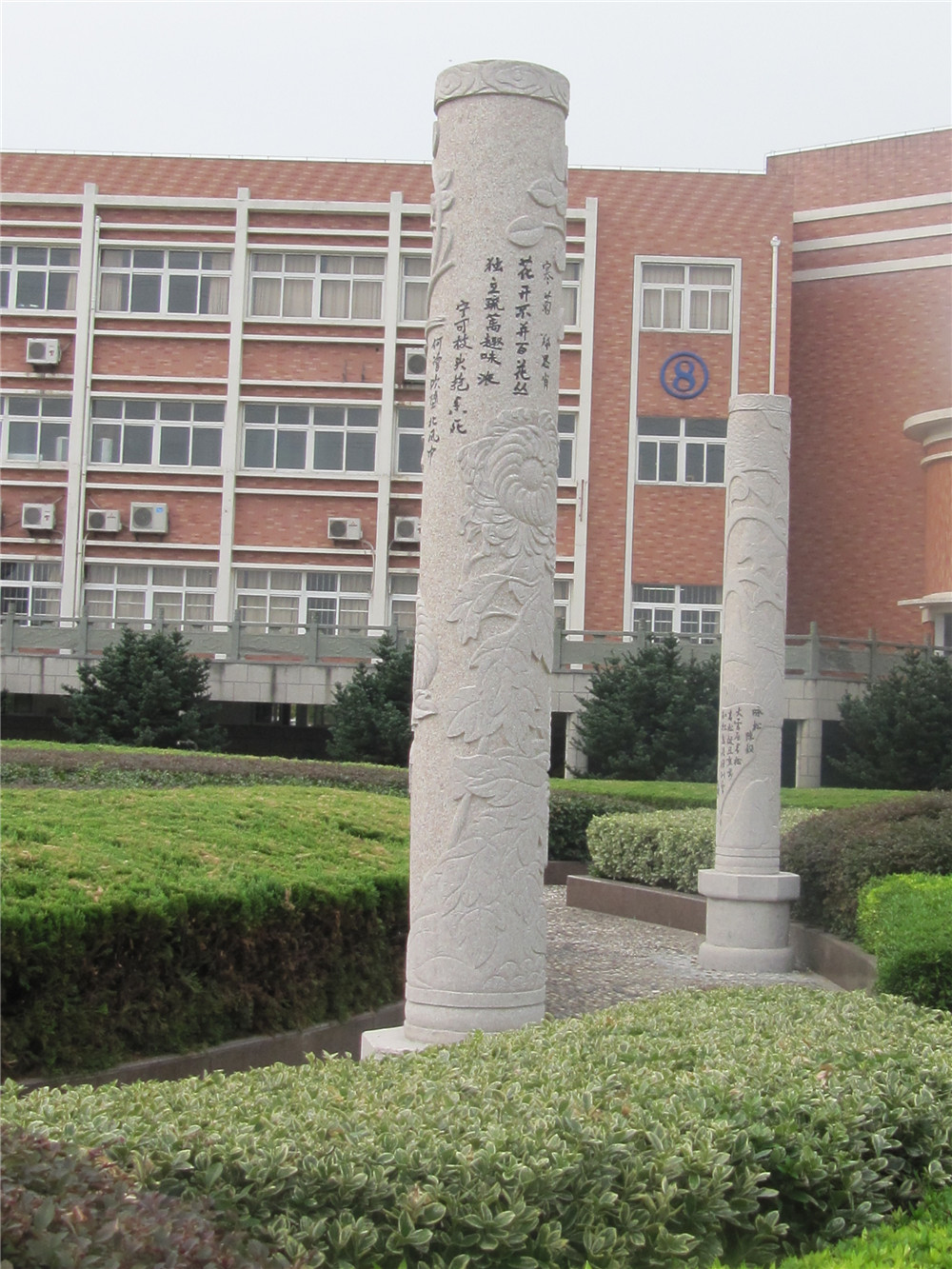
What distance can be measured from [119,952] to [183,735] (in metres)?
14.2

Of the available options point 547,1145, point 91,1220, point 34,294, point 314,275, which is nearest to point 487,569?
point 547,1145

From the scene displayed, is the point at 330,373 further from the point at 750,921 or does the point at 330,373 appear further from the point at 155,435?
the point at 750,921

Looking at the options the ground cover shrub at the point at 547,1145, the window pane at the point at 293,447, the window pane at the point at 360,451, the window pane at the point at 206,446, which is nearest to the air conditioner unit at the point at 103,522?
the window pane at the point at 206,446

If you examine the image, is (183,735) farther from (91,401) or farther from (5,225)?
(5,225)

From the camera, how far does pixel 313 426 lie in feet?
82.2

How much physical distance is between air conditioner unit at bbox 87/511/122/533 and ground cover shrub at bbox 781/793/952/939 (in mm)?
17814

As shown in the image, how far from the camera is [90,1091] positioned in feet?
10.5

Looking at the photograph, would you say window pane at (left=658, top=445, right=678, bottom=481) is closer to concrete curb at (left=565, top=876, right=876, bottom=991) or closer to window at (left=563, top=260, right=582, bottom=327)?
window at (left=563, top=260, right=582, bottom=327)

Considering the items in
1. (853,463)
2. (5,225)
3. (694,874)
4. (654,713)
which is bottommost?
(694,874)

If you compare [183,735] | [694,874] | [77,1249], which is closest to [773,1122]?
[77,1249]

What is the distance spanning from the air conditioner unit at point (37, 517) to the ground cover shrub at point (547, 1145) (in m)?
22.0

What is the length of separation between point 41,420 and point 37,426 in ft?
0.40

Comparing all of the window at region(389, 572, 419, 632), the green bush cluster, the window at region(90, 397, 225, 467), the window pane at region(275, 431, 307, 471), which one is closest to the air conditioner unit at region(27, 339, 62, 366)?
the window at region(90, 397, 225, 467)

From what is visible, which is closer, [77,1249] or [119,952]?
[77,1249]
